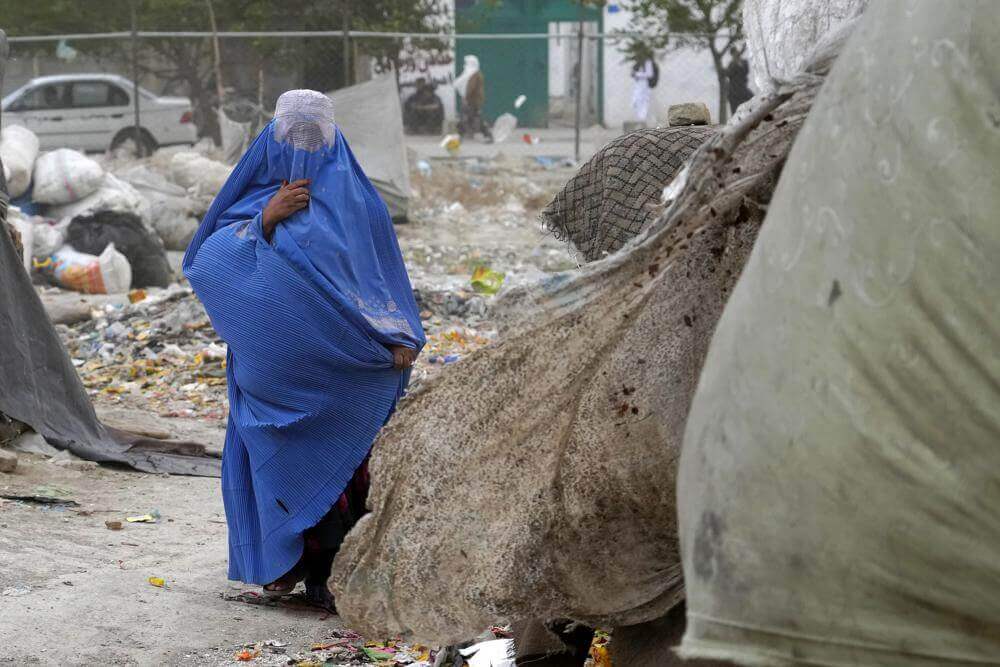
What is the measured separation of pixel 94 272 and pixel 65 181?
1901 millimetres

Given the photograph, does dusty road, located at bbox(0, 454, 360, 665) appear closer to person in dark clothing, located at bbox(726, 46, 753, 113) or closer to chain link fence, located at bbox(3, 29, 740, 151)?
chain link fence, located at bbox(3, 29, 740, 151)

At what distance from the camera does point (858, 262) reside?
1.36 m

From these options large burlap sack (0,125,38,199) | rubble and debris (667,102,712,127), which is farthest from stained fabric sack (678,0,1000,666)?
large burlap sack (0,125,38,199)

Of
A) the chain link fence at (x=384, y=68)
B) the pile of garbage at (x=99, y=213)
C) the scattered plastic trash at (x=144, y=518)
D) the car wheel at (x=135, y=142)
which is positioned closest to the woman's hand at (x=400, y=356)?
the scattered plastic trash at (x=144, y=518)

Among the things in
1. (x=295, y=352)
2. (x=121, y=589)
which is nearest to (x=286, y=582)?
(x=121, y=589)

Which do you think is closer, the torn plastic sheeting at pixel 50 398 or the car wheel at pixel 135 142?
the torn plastic sheeting at pixel 50 398

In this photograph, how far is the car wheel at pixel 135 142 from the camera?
16547mm

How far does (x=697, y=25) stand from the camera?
16.1 meters

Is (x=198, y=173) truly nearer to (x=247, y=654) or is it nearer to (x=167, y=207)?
(x=167, y=207)

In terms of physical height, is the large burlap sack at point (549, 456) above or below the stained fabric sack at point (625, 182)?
below

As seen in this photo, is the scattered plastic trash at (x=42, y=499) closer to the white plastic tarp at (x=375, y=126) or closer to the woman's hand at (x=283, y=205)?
the woman's hand at (x=283, y=205)

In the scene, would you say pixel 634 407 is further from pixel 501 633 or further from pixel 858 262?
pixel 501 633

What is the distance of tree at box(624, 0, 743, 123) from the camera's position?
15.1 meters

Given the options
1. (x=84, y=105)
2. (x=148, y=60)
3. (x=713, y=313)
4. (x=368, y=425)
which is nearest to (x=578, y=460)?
(x=713, y=313)
